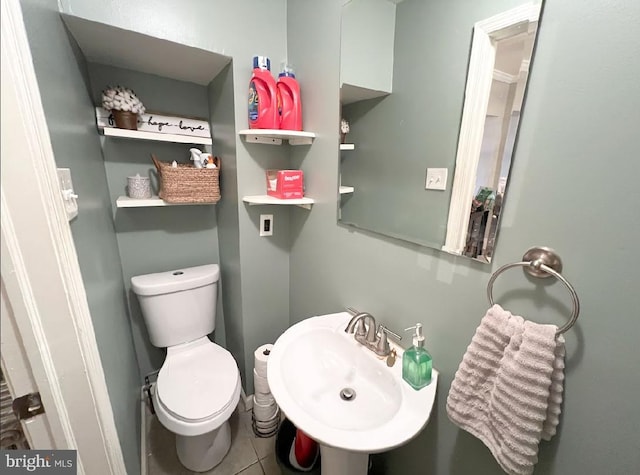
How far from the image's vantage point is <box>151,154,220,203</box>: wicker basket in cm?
125

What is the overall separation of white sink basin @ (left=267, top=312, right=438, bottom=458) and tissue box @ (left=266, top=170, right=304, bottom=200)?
1.95ft

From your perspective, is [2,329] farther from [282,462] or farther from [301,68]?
[301,68]

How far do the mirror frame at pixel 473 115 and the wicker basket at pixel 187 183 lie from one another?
3.71ft

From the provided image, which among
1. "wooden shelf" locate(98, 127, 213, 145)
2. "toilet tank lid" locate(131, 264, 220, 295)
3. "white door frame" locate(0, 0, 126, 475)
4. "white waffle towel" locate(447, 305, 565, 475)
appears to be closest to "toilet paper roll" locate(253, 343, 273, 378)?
"toilet tank lid" locate(131, 264, 220, 295)

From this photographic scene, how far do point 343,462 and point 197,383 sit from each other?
0.76 metres

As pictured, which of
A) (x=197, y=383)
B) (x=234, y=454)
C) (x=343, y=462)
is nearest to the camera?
(x=343, y=462)

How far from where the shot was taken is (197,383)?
1.25m

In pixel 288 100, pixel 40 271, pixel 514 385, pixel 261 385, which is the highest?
pixel 288 100

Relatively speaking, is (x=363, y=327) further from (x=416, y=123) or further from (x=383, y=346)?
(x=416, y=123)

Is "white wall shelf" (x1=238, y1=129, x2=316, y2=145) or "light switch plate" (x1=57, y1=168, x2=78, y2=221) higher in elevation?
"white wall shelf" (x1=238, y1=129, x2=316, y2=145)

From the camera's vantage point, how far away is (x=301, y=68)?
1239 millimetres

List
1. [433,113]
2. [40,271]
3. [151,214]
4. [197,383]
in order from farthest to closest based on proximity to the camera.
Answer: [151,214], [197,383], [433,113], [40,271]

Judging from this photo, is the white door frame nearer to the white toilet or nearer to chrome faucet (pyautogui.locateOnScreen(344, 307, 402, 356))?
the white toilet

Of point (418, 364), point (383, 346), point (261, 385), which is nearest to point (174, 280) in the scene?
point (261, 385)
